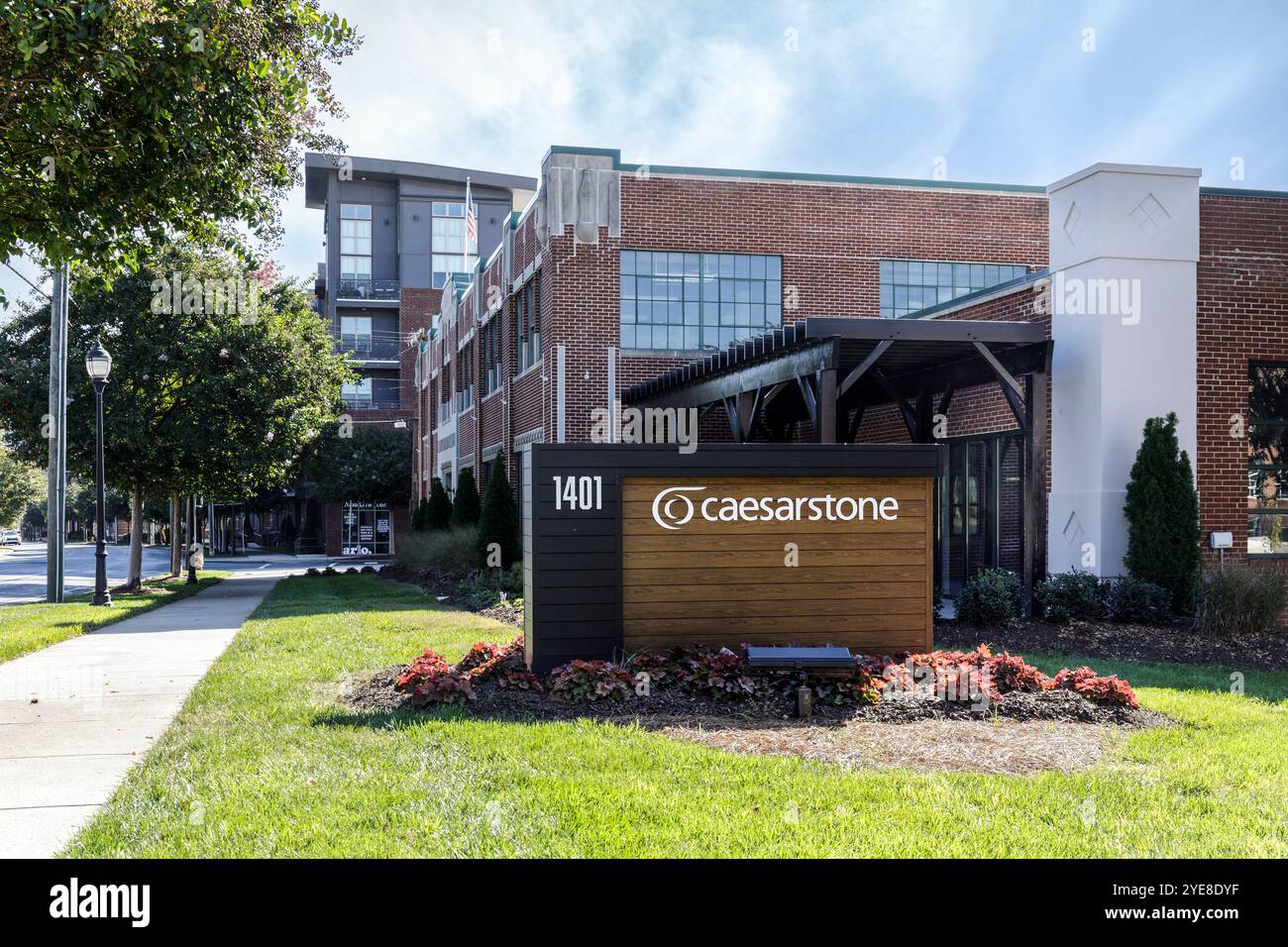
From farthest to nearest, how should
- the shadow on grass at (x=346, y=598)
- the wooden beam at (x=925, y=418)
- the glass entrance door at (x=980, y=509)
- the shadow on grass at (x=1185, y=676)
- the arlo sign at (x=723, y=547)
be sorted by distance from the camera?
the shadow on grass at (x=346, y=598) < the wooden beam at (x=925, y=418) < the glass entrance door at (x=980, y=509) < the shadow on grass at (x=1185, y=676) < the arlo sign at (x=723, y=547)

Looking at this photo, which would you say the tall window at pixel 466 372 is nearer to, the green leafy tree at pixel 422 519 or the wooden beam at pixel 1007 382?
the green leafy tree at pixel 422 519

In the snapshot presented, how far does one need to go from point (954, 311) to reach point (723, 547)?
9.85 meters

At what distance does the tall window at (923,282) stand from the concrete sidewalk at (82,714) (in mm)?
14346

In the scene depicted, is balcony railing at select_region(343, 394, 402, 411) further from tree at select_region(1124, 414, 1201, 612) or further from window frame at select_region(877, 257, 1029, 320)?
tree at select_region(1124, 414, 1201, 612)

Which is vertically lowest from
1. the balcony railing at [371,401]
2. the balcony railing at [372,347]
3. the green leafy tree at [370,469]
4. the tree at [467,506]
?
the tree at [467,506]

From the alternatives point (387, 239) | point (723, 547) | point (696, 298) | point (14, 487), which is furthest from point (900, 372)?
point (14, 487)

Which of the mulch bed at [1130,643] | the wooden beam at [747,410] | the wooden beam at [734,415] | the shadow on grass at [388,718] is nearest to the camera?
the shadow on grass at [388,718]

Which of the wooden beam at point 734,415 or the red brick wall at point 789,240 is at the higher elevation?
the red brick wall at point 789,240

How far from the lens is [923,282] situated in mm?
22734

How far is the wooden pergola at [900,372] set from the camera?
13094mm

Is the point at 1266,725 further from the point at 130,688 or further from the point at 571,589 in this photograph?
the point at 130,688

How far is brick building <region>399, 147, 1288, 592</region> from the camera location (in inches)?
538

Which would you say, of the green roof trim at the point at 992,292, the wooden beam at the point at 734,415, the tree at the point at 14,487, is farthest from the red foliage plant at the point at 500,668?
the tree at the point at 14,487
